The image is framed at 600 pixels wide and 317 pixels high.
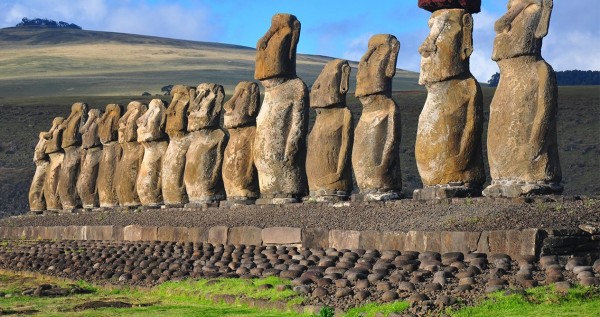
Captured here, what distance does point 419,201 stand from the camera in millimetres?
15078

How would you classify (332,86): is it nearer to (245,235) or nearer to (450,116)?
(245,235)

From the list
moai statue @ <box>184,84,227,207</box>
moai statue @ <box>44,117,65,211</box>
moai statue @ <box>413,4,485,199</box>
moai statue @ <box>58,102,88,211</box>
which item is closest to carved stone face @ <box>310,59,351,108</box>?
moai statue @ <box>413,4,485,199</box>

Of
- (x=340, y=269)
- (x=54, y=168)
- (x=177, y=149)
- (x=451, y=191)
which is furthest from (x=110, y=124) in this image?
(x=340, y=269)

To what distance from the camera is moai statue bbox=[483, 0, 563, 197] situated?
1421 centimetres

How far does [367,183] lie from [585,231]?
565cm

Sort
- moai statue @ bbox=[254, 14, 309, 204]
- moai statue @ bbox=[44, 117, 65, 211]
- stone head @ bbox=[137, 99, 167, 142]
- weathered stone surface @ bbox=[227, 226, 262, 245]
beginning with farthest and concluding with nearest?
1. moai statue @ bbox=[44, 117, 65, 211]
2. stone head @ bbox=[137, 99, 167, 142]
3. moai statue @ bbox=[254, 14, 309, 204]
4. weathered stone surface @ bbox=[227, 226, 262, 245]

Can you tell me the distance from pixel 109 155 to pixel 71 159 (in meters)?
2.43

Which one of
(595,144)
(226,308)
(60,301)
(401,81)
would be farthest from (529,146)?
(401,81)

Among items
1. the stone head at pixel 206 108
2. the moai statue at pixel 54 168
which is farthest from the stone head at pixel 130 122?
the moai statue at pixel 54 168

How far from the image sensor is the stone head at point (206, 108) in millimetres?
21750

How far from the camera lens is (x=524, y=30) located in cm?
1449

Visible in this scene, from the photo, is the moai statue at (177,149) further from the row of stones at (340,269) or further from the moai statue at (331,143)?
the moai statue at (331,143)

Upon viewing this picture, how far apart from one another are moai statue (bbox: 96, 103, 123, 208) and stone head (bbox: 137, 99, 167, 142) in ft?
5.32

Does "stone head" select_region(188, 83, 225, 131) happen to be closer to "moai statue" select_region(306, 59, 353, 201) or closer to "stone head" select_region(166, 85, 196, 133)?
"stone head" select_region(166, 85, 196, 133)
